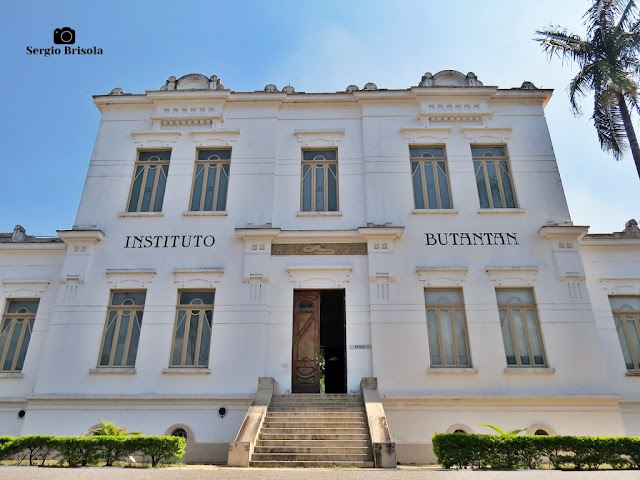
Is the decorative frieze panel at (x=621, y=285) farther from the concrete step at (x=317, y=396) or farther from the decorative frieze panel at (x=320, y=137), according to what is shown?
the decorative frieze panel at (x=320, y=137)

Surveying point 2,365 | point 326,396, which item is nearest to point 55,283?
point 2,365

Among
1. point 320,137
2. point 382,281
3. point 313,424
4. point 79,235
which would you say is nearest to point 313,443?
point 313,424

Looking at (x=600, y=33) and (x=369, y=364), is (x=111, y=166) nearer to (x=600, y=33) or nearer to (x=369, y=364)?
(x=369, y=364)

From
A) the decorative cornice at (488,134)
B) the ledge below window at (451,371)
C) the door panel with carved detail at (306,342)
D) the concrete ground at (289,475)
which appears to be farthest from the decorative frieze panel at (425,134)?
the concrete ground at (289,475)

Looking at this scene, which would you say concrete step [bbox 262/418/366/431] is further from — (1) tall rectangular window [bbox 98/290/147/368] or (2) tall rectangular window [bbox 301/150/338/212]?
(2) tall rectangular window [bbox 301/150/338/212]

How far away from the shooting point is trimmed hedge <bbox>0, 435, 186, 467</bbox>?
868 cm

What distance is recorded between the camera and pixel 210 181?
48.2ft

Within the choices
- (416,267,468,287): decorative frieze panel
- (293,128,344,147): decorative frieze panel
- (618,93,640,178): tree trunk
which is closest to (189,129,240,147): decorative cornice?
(293,128,344,147): decorative frieze panel

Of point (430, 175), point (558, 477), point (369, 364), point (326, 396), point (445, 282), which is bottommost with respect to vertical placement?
point (558, 477)

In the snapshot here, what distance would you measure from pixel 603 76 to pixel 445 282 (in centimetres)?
773

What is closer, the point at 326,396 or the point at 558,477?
the point at 558,477

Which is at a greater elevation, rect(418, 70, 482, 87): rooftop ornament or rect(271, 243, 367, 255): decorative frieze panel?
rect(418, 70, 482, 87): rooftop ornament

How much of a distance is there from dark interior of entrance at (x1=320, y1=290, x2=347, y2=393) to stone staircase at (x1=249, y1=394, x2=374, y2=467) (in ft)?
16.9

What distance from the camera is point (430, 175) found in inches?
575
